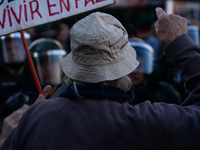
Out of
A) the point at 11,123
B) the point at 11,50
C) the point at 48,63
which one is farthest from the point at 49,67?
the point at 11,123

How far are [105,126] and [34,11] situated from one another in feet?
2.84

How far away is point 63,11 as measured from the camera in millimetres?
1434

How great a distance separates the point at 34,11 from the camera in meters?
1.45

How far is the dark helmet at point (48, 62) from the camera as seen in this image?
2.98 metres

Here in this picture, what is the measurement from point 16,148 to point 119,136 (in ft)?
1.44

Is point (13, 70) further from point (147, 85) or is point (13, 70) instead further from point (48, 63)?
point (147, 85)

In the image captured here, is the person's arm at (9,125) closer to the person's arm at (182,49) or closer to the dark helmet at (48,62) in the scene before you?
the person's arm at (182,49)

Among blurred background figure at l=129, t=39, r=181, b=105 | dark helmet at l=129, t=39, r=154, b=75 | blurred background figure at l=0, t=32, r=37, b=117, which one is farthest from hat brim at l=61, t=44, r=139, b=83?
blurred background figure at l=0, t=32, r=37, b=117

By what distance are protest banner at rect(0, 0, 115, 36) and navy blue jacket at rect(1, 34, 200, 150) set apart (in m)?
0.59

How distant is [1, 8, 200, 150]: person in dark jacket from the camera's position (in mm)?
957

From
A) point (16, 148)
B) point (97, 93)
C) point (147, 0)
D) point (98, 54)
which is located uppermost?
point (98, 54)

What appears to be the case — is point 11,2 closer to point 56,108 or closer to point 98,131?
point 56,108

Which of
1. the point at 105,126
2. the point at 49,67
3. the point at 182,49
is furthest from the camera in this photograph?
the point at 49,67

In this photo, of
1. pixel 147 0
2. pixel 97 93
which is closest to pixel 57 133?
pixel 97 93
